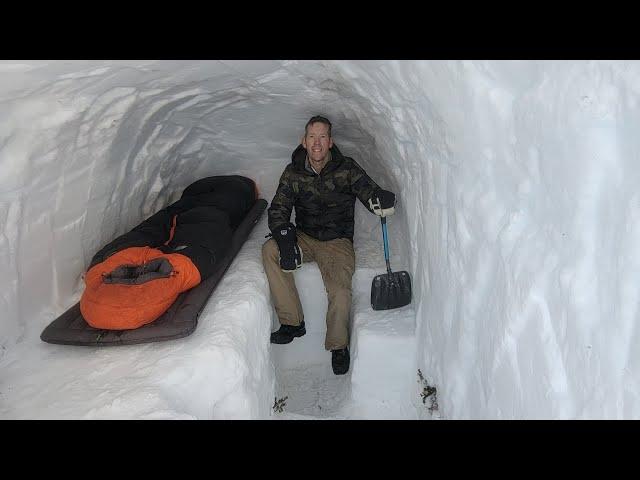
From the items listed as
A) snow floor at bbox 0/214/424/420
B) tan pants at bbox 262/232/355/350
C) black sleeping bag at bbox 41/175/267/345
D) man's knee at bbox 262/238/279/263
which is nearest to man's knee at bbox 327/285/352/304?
tan pants at bbox 262/232/355/350

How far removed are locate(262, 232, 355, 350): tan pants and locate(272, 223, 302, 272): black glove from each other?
0.39 feet

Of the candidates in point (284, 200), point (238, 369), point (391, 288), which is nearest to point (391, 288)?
point (391, 288)

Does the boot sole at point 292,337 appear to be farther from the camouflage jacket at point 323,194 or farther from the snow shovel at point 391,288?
the camouflage jacket at point 323,194

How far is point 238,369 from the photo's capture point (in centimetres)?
256

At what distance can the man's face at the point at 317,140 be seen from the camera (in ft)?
11.1

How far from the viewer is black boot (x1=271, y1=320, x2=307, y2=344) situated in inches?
139

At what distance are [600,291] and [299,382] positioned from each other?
2.77 m

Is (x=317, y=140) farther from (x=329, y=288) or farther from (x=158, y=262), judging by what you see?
(x=158, y=262)

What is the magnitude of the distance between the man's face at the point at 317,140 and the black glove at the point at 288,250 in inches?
23.0

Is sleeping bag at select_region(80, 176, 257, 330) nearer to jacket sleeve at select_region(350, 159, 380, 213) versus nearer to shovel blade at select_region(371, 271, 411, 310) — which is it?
jacket sleeve at select_region(350, 159, 380, 213)

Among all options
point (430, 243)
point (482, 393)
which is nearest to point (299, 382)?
point (430, 243)

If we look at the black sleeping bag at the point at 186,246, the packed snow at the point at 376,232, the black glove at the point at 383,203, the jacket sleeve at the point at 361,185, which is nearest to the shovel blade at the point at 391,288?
the packed snow at the point at 376,232

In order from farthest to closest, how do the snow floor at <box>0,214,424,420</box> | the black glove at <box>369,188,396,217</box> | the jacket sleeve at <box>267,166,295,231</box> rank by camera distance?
the jacket sleeve at <box>267,166,295,231</box>, the black glove at <box>369,188,396,217</box>, the snow floor at <box>0,214,424,420</box>

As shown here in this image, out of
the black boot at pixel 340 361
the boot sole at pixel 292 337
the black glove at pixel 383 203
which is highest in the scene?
the black glove at pixel 383 203
